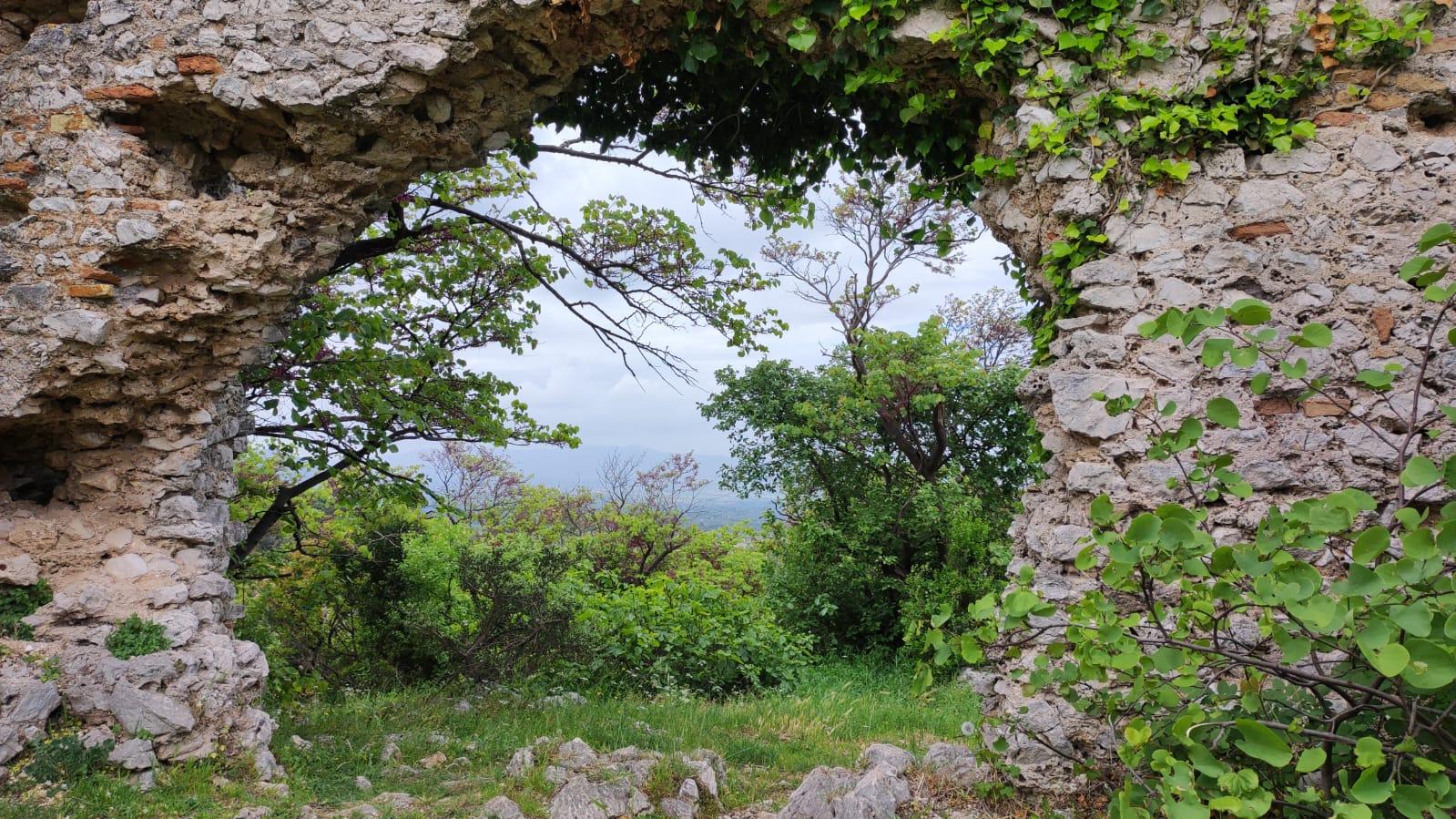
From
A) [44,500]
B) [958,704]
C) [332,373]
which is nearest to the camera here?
[44,500]

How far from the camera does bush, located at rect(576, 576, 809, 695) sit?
707cm

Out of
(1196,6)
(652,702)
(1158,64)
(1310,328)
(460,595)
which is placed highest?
(1196,6)

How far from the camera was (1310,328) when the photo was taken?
6.42ft

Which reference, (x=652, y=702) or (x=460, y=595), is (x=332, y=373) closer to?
(x=460, y=595)

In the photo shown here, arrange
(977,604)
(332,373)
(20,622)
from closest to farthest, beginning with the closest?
(977,604) → (20,622) → (332,373)

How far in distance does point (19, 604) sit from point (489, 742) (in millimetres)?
2364

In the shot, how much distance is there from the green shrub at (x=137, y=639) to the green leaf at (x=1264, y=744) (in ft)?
14.4

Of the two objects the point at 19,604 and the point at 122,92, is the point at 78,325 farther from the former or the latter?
the point at 19,604

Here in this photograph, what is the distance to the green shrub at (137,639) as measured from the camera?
12.4 ft

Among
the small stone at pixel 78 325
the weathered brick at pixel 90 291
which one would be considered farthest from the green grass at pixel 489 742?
the weathered brick at pixel 90 291

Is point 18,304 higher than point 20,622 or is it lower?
higher

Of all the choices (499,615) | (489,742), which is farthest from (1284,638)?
(499,615)

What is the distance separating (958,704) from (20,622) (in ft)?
19.6

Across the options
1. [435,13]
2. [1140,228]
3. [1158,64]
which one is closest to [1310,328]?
[1140,228]
